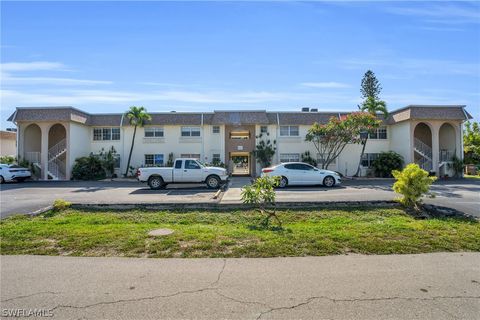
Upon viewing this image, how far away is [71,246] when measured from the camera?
20.2ft

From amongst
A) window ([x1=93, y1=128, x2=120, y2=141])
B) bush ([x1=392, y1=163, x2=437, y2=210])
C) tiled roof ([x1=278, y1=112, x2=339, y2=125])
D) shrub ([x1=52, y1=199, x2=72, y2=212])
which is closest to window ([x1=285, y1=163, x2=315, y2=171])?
bush ([x1=392, y1=163, x2=437, y2=210])

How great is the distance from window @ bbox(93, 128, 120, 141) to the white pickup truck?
525 inches

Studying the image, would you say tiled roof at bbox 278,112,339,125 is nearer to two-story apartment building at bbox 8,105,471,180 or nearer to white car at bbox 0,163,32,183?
two-story apartment building at bbox 8,105,471,180

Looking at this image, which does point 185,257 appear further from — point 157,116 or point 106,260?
point 157,116

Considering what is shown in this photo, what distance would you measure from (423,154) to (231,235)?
1014 inches

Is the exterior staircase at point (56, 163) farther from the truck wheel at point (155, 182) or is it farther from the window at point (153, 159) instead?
the truck wheel at point (155, 182)

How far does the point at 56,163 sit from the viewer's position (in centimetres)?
2605

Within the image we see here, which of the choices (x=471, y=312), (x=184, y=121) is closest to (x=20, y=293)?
(x=471, y=312)

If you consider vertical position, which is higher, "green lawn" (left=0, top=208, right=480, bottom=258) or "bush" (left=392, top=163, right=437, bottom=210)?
"bush" (left=392, top=163, right=437, bottom=210)

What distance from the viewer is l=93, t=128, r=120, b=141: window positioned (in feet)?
94.1

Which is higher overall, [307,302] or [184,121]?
[184,121]

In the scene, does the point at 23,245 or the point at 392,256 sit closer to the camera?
the point at 392,256

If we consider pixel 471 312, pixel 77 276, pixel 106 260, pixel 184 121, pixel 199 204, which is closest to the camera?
pixel 471 312

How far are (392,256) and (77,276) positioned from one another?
5473 millimetres
